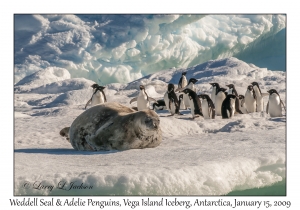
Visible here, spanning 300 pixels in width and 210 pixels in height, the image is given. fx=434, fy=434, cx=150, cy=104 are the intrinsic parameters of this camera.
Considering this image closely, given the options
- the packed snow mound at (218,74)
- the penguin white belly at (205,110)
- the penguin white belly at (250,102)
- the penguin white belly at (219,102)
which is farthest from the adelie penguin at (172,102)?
the packed snow mound at (218,74)

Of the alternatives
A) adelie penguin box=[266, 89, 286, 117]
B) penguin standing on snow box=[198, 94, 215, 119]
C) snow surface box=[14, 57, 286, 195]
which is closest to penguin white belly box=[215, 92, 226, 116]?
penguin standing on snow box=[198, 94, 215, 119]

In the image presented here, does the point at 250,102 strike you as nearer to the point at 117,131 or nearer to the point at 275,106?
the point at 275,106

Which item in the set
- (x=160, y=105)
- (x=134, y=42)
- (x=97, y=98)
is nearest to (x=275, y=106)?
(x=160, y=105)

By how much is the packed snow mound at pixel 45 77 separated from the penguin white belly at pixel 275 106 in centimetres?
2151

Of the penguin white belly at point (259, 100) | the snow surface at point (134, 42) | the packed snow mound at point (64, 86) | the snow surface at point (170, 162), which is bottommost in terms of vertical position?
the snow surface at point (170, 162)

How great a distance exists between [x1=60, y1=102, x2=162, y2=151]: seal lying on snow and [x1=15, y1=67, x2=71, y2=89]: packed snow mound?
78.4 ft

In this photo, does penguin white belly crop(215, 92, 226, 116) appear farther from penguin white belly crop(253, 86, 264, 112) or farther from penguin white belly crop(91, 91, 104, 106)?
penguin white belly crop(91, 91, 104, 106)

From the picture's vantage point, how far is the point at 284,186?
4.10 meters

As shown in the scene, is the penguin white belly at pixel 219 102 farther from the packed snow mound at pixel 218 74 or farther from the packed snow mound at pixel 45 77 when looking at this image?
the packed snow mound at pixel 45 77

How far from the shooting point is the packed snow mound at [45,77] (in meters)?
29.6
